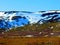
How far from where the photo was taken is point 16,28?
7269 inches

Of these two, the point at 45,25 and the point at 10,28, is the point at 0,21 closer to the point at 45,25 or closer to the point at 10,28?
the point at 10,28

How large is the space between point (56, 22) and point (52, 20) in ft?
33.3

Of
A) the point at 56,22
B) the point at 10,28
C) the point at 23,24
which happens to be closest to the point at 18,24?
the point at 23,24

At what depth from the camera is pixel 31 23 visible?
656 ft

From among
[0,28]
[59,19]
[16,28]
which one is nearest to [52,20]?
[59,19]

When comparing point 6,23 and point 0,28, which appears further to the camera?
point 6,23

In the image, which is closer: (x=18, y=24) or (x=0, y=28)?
(x=0, y=28)

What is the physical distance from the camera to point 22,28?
182 m

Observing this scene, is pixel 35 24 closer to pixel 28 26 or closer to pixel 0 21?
pixel 28 26

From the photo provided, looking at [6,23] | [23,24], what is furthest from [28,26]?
[6,23]

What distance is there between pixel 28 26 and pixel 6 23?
2046 cm

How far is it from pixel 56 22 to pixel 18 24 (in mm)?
31548

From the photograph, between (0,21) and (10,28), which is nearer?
(10,28)

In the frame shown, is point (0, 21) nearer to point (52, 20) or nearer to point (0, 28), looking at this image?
point (0, 28)
